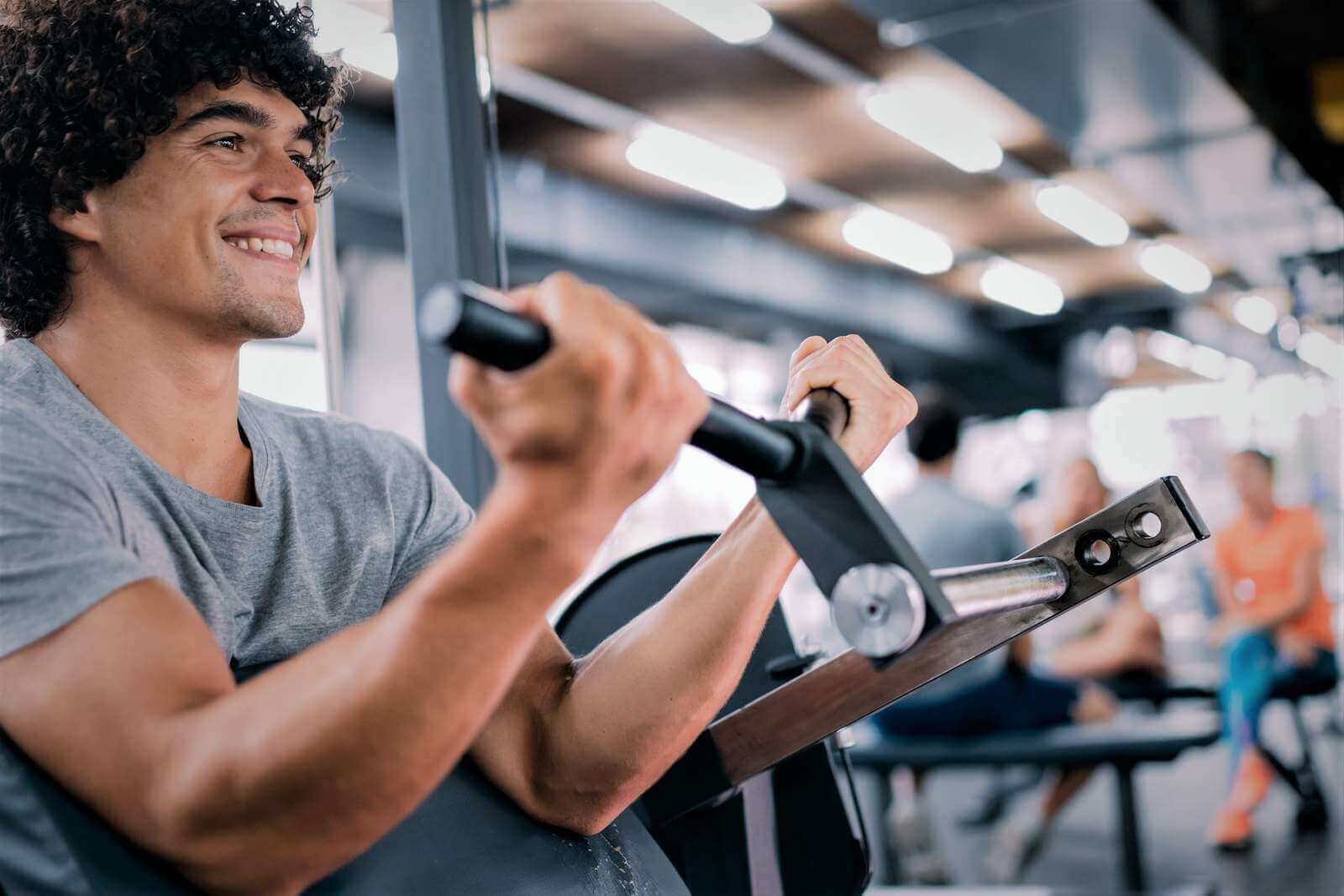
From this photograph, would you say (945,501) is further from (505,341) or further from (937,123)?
(505,341)


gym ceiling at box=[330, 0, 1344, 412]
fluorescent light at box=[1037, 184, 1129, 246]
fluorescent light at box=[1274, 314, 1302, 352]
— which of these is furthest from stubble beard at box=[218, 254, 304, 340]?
fluorescent light at box=[1037, 184, 1129, 246]

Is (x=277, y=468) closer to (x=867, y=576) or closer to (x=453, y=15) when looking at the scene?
(x=867, y=576)

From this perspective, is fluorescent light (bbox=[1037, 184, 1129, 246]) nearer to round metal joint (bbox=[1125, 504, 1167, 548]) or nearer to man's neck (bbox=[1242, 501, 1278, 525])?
man's neck (bbox=[1242, 501, 1278, 525])

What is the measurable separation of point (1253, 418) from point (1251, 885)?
2.15m

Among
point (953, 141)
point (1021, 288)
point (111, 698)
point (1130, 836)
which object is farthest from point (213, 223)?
point (1021, 288)

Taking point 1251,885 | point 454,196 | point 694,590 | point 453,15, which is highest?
point 453,15

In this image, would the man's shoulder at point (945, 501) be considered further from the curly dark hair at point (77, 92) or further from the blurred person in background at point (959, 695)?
the curly dark hair at point (77, 92)

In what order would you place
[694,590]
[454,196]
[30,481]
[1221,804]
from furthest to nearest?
[1221,804], [454,196], [694,590], [30,481]

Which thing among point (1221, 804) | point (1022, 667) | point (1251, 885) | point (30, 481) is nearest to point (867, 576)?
point (30, 481)

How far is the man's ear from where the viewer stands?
3.48 ft

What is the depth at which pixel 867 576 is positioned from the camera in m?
0.64

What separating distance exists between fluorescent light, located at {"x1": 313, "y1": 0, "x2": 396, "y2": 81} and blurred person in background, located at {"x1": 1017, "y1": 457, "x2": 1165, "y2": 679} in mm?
3042

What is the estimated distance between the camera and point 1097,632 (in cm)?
415

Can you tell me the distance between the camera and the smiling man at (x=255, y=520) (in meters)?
0.60
